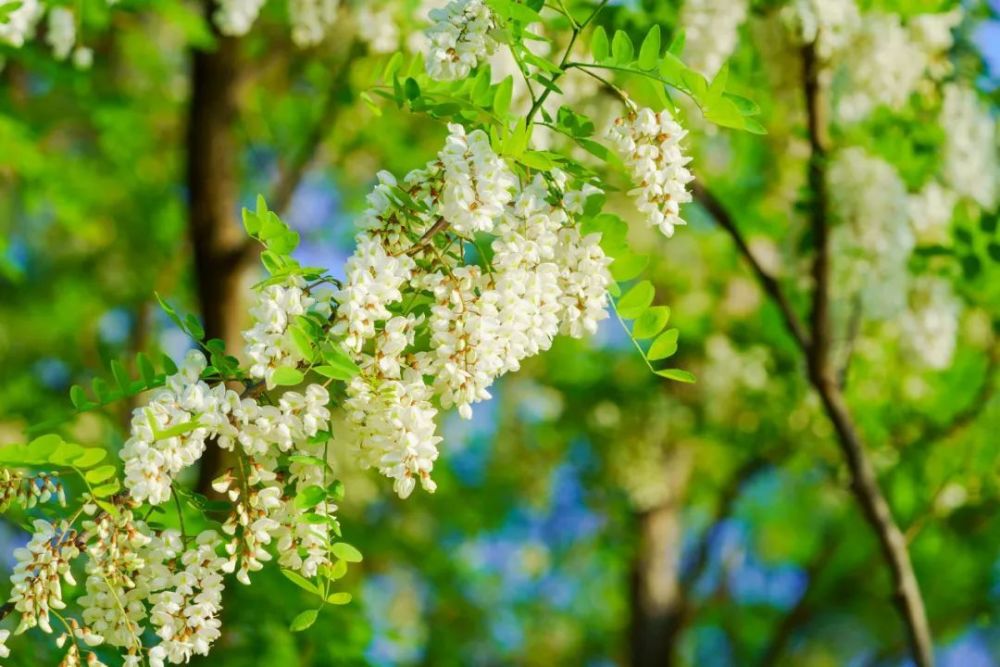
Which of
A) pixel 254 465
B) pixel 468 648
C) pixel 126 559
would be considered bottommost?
pixel 126 559

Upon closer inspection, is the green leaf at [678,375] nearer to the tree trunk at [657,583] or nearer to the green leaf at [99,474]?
the green leaf at [99,474]

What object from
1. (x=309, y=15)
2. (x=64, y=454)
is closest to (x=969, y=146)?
(x=309, y=15)

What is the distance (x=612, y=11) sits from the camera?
11.9 ft

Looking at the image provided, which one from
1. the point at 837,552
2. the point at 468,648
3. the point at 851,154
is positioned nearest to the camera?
the point at 851,154

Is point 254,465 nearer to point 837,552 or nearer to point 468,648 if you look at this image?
point 837,552

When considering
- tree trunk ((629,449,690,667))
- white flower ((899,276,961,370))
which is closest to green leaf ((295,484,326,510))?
white flower ((899,276,961,370))

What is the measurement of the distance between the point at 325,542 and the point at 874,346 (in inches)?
201

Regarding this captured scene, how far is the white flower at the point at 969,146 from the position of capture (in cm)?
461

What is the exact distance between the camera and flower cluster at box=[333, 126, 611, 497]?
6.20ft

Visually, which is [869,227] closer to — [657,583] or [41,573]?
[41,573]

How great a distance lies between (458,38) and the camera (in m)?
2.04

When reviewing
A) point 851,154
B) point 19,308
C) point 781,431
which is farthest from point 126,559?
point 19,308

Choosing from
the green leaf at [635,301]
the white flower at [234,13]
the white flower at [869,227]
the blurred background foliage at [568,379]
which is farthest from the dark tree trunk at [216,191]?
the green leaf at [635,301]

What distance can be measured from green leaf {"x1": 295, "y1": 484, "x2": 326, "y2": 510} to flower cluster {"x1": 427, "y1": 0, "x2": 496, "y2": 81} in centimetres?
78
